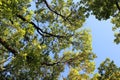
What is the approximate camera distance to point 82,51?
28.0 metres

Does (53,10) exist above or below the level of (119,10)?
Result: above

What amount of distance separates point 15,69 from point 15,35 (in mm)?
2332

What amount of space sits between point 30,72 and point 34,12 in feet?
21.1

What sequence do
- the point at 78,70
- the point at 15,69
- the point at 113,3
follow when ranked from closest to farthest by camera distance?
the point at 113,3
the point at 15,69
the point at 78,70

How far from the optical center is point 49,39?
2702cm

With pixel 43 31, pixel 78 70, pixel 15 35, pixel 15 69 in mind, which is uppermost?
pixel 43 31

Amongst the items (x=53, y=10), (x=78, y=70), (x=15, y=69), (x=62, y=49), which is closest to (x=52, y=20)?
(x=53, y=10)

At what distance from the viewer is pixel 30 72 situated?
71.1 ft

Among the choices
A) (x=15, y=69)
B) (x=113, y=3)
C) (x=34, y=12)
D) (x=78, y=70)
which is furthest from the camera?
(x=78, y=70)

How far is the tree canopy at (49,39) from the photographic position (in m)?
19.9

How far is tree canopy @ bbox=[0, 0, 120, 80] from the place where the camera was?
19.9 m

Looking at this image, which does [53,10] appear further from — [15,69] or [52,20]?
[15,69]

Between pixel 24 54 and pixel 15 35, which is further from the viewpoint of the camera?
pixel 15 35

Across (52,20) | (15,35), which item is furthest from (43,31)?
(15,35)
